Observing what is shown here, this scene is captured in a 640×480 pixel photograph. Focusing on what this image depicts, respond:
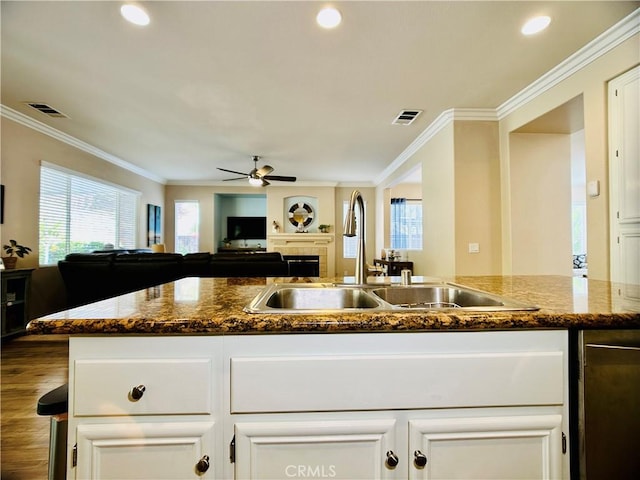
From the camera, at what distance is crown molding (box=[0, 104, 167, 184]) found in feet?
12.0

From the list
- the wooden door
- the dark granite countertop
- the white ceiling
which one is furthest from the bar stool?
the wooden door

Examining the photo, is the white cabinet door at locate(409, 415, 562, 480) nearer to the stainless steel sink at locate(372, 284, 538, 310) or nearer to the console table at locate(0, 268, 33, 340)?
the stainless steel sink at locate(372, 284, 538, 310)

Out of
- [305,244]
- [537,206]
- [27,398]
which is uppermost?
[537,206]

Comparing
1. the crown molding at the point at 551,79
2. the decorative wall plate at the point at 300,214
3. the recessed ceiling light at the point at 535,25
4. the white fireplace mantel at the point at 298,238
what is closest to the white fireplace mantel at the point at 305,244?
the white fireplace mantel at the point at 298,238

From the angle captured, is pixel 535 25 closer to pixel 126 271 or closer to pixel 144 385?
pixel 144 385

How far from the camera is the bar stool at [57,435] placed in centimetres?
84

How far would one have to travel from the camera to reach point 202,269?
370cm

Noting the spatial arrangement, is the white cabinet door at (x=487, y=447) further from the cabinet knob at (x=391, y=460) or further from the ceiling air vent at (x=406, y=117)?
the ceiling air vent at (x=406, y=117)

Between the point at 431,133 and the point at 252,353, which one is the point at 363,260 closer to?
the point at 252,353

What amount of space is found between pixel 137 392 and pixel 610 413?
1.20 meters

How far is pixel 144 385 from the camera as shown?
0.78m

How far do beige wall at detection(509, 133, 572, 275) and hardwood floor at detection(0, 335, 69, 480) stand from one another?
421 cm

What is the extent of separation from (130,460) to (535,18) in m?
3.10

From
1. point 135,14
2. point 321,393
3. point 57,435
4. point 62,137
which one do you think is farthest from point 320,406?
point 62,137
